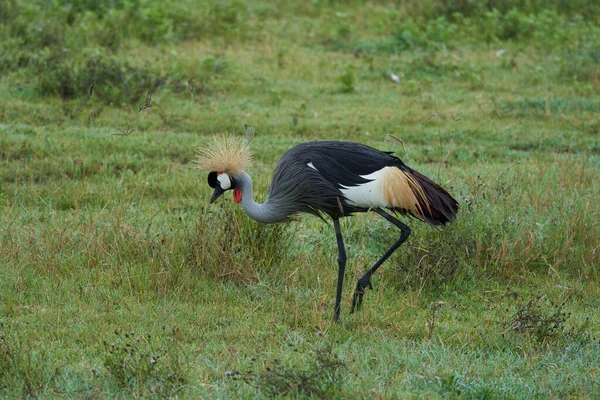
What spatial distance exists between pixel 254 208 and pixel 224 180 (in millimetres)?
254

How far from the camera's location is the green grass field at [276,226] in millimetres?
4250

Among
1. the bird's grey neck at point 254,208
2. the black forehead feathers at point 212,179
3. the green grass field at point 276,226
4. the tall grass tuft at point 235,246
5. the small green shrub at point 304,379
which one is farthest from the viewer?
the tall grass tuft at point 235,246

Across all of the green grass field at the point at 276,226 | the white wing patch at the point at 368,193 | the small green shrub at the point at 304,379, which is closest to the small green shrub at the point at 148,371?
the green grass field at the point at 276,226

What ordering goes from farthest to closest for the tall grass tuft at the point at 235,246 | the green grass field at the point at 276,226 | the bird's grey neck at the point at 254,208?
the tall grass tuft at the point at 235,246 < the bird's grey neck at the point at 254,208 < the green grass field at the point at 276,226

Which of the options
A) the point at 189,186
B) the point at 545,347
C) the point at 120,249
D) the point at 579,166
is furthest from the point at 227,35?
the point at 545,347

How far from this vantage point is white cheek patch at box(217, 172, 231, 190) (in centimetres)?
504

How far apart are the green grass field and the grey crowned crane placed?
51 centimetres

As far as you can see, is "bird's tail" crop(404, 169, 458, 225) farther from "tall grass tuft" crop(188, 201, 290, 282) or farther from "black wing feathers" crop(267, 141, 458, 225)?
"tall grass tuft" crop(188, 201, 290, 282)

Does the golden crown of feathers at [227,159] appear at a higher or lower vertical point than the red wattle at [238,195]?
higher

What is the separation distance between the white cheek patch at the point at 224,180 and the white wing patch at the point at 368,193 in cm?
67

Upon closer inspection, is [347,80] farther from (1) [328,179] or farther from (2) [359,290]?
(2) [359,290]

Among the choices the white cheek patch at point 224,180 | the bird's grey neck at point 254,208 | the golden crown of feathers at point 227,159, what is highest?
the golden crown of feathers at point 227,159

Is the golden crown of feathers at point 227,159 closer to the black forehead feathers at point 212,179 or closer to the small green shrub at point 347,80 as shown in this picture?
the black forehead feathers at point 212,179

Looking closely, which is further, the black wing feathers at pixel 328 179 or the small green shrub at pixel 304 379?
the black wing feathers at pixel 328 179
